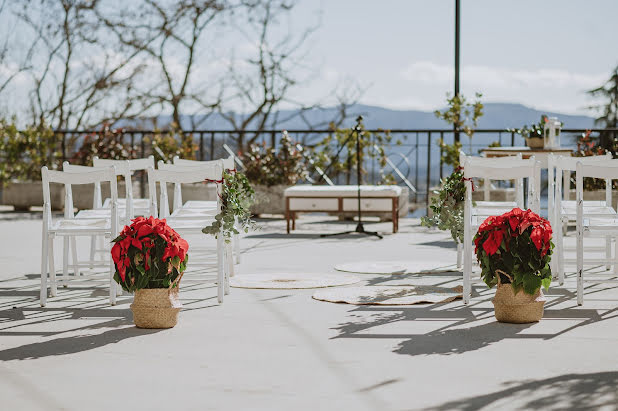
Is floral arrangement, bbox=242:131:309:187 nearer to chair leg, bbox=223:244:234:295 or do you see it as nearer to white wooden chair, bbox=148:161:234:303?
chair leg, bbox=223:244:234:295

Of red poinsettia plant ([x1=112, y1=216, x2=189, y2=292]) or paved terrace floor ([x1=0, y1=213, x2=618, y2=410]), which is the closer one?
paved terrace floor ([x1=0, y1=213, x2=618, y2=410])

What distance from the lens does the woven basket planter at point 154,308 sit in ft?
15.4

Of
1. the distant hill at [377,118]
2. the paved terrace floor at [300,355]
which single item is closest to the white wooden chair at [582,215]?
the paved terrace floor at [300,355]

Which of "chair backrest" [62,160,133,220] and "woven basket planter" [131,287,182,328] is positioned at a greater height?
"chair backrest" [62,160,133,220]

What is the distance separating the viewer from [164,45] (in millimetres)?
18297

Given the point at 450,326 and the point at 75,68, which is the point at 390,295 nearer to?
the point at 450,326

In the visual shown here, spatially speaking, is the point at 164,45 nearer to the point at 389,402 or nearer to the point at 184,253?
the point at 184,253

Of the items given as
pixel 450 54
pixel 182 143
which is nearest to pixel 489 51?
pixel 450 54

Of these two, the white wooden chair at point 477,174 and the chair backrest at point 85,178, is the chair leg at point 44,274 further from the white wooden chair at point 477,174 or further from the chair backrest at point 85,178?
the white wooden chair at point 477,174

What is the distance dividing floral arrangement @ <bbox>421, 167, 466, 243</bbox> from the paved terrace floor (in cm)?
43

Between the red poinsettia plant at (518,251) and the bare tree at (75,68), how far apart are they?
14.4 meters

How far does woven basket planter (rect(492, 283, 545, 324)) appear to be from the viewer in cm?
481

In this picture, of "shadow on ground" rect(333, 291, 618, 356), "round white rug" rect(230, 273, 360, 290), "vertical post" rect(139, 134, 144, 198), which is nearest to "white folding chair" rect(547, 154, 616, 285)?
"shadow on ground" rect(333, 291, 618, 356)

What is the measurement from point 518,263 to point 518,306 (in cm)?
21
